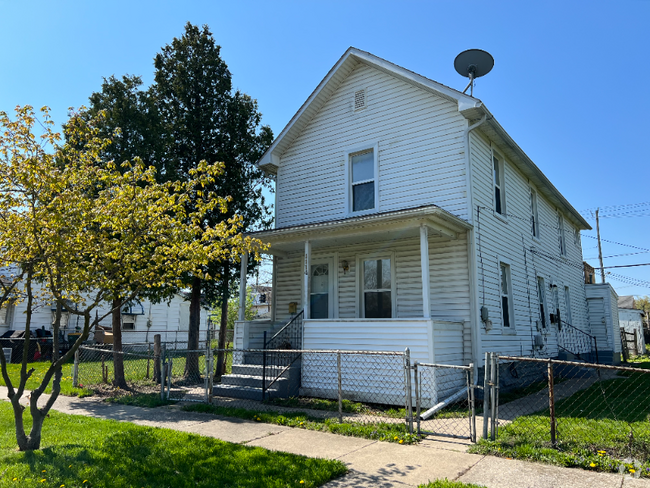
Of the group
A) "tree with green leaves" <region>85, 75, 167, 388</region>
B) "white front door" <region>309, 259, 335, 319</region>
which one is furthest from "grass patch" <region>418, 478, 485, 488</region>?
"tree with green leaves" <region>85, 75, 167, 388</region>

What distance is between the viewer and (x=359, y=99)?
13.0 metres

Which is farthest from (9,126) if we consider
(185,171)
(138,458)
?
(185,171)

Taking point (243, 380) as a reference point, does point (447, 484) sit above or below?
below

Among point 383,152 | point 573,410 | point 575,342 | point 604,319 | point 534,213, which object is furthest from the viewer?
point 604,319

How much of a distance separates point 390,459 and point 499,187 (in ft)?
30.5

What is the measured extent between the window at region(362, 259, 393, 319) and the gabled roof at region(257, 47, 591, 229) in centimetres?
415

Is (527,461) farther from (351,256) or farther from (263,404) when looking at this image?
(351,256)

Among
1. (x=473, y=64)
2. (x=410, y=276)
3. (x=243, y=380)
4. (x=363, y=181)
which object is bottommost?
(x=243, y=380)

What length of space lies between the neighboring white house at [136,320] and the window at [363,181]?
13650 mm

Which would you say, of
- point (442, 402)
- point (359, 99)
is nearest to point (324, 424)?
point (442, 402)

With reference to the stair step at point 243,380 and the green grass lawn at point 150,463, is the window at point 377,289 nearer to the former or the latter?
the stair step at point 243,380

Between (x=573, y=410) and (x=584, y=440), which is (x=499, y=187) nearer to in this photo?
(x=573, y=410)

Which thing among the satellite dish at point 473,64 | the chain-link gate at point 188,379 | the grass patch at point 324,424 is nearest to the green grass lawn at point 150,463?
the grass patch at point 324,424

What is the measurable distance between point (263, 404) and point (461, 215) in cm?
597
